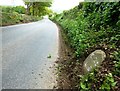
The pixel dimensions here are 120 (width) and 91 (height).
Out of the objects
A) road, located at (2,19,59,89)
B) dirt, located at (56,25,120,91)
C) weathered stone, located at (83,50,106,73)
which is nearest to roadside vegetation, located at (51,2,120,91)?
dirt, located at (56,25,120,91)

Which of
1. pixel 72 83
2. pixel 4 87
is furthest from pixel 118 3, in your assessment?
pixel 4 87

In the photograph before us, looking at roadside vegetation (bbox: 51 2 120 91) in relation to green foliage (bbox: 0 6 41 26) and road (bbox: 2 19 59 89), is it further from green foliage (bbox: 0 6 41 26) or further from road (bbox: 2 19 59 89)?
green foliage (bbox: 0 6 41 26)

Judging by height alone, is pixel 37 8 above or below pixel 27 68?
above

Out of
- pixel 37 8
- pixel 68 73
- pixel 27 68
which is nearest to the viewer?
pixel 68 73

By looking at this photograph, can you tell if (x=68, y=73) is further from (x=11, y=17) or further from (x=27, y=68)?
(x=11, y=17)

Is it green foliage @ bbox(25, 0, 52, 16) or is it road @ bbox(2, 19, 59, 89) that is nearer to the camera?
road @ bbox(2, 19, 59, 89)

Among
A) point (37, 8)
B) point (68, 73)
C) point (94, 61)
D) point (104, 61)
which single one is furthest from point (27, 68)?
point (37, 8)

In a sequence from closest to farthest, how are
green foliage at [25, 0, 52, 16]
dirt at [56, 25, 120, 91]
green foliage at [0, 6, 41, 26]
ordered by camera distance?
dirt at [56, 25, 120, 91] < green foliage at [0, 6, 41, 26] < green foliage at [25, 0, 52, 16]

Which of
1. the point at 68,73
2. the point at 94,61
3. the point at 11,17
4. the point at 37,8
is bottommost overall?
the point at 68,73

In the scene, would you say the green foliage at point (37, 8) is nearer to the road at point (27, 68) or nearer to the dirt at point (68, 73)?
the road at point (27, 68)

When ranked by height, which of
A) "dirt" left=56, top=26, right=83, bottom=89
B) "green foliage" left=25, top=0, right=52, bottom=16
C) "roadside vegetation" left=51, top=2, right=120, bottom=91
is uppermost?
"green foliage" left=25, top=0, right=52, bottom=16

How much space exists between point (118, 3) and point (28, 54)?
3822 millimetres

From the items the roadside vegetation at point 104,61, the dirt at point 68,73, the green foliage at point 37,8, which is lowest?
the dirt at point 68,73

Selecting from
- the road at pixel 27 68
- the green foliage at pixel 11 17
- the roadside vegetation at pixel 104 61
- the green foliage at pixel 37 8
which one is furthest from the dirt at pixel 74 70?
the green foliage at pixel 37 8
